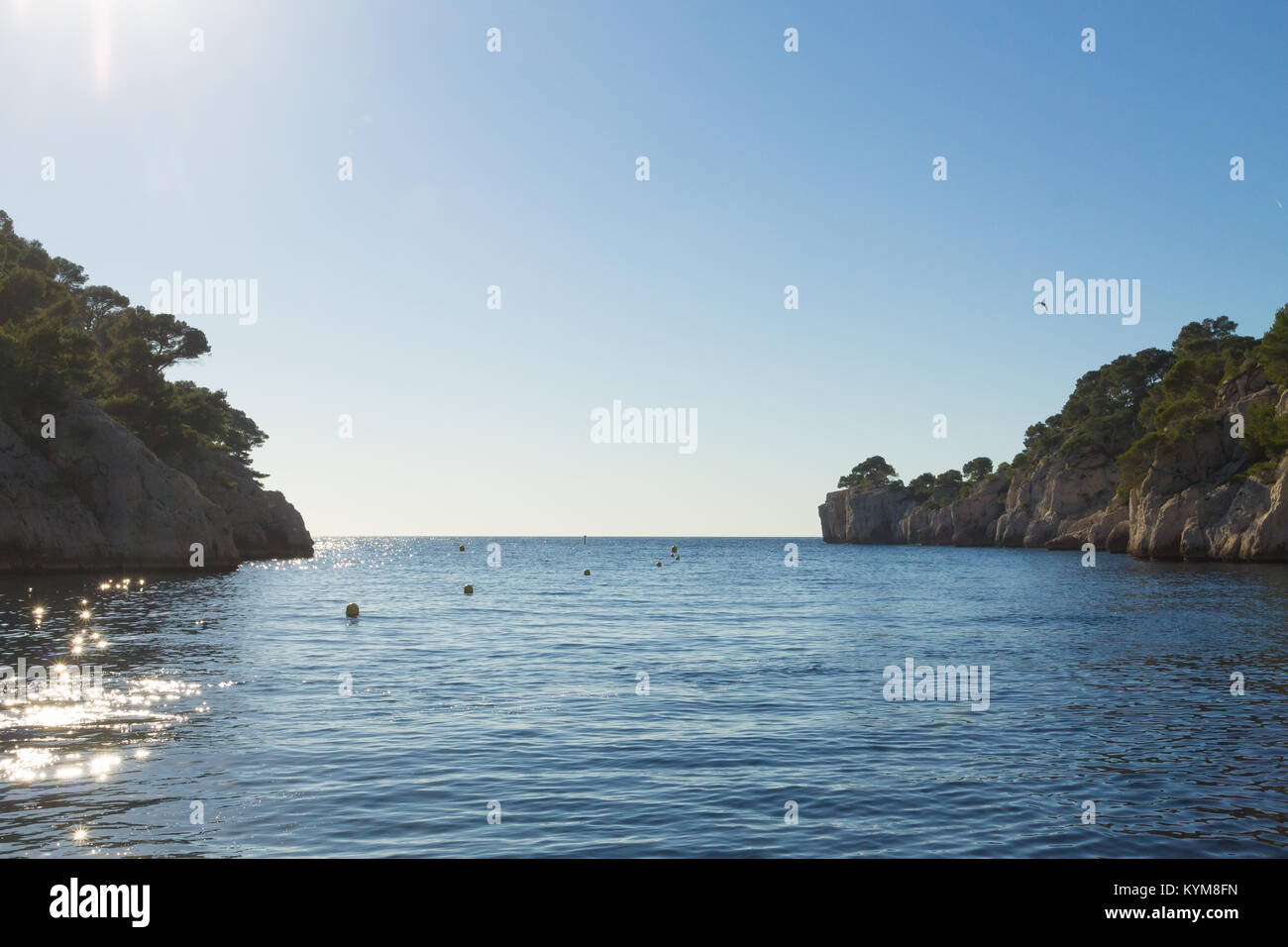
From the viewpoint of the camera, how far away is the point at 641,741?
60.9 ft

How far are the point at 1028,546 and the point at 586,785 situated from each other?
516ft

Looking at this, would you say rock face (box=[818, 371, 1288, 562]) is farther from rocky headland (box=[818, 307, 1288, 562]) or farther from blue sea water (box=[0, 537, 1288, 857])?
blue sea water (box=[0, 537, 1288, 857])

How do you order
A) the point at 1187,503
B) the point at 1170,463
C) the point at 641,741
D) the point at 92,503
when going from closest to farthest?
the point at 641,741, the point at 92,503, the point at 1187,503, the point at 1170,463

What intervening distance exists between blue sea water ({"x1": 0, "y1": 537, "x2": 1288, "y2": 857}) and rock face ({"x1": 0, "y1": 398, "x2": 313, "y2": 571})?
90.9 ft

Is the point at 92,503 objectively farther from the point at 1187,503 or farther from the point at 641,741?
the point at 1187,503

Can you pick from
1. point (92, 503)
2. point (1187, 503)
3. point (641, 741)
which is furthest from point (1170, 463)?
point (92, 503)

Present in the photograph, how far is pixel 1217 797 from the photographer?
14.4m

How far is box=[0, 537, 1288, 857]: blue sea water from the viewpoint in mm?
12609

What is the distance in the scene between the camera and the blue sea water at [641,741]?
12.6 m

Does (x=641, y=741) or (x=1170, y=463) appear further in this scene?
(x=1170, y=463)

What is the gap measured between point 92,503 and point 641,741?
222 feet

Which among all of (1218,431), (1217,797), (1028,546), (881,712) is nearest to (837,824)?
(1217,797)
